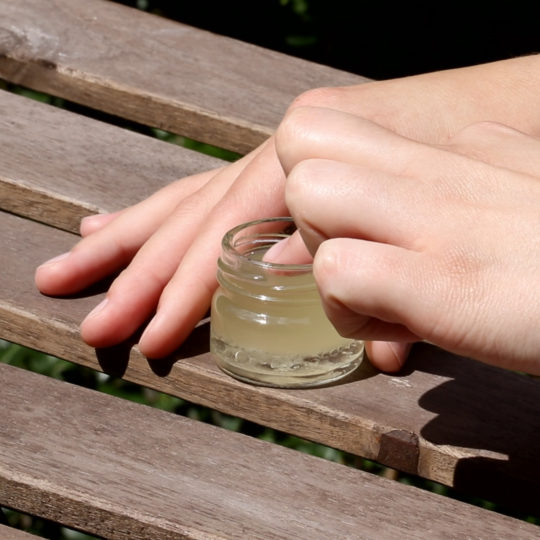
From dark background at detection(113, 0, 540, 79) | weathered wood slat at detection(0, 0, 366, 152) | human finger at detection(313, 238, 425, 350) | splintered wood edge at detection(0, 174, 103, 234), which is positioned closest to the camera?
human finger at detection(313, 238, 425, 350)

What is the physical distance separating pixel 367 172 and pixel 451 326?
0.16m

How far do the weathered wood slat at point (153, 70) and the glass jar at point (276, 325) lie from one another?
0.44 meters

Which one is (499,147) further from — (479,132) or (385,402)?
(385,402)

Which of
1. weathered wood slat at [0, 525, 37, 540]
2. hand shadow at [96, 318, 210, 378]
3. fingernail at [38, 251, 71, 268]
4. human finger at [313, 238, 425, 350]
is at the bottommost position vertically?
weathered wood slat at [0, 525, 37, 540]

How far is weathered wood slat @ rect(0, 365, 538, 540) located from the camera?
89 cm

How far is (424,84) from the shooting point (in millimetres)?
1291

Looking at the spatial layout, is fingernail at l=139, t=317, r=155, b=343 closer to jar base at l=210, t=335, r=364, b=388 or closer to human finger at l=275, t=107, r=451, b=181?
jar base at l=210, t=335, r=364, b=388

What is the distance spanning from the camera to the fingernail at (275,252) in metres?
1.16

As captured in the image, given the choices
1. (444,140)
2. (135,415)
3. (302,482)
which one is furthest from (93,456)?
(444,140)

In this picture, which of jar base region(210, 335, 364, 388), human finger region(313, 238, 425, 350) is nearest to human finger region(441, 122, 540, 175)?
human finger region(313, 238, 425, 350)

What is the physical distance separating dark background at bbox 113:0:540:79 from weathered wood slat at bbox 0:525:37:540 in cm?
211

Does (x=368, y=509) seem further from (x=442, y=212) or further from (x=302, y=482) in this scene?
(x=442, y=212)

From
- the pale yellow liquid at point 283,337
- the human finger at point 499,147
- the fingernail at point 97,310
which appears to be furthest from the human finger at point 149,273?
the human finger at point 499,147

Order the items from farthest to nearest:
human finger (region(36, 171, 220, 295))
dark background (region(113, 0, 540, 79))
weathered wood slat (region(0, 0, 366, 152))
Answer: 1. dark background (region(113, 0, 540, 79))
2. weathered wood slat (region(0, 0, 366, 152))
3. human finger (region(36, 171, 220, 295))
